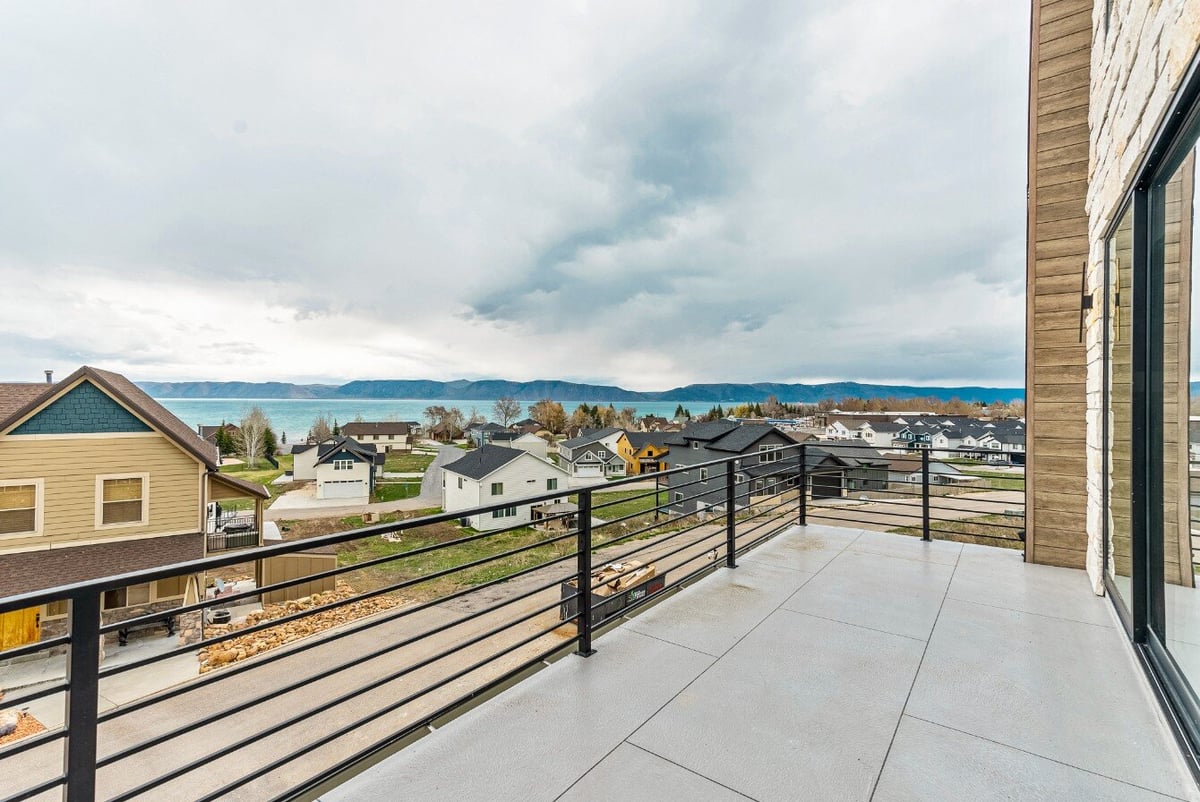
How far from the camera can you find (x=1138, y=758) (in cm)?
174

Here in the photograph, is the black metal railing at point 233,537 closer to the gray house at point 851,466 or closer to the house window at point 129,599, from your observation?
the house window at point 129,599

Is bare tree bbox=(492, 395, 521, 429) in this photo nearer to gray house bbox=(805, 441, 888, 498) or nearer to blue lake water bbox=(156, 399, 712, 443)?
blue lake water bbox=(156, 399, 712, 443)

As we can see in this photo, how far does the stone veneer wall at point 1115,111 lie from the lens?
1.64 meters

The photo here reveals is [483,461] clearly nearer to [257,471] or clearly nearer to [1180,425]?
[1180,425]

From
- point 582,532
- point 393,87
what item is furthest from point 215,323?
point 582,532

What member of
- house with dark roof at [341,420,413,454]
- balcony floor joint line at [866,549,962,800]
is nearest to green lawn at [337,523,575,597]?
balcony floor joint line at [866,549,962,800]

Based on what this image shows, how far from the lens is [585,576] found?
95.1 inches

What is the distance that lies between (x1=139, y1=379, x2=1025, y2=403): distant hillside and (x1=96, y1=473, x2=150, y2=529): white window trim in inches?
1619

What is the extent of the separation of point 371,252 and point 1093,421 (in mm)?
14295

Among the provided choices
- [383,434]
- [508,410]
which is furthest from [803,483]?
[508,410]

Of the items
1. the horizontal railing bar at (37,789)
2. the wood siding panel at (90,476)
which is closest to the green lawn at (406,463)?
the wood siding panel at (90,476)

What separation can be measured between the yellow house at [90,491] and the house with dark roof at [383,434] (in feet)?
120

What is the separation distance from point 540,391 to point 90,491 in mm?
99162

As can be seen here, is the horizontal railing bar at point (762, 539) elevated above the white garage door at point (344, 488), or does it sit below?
above
